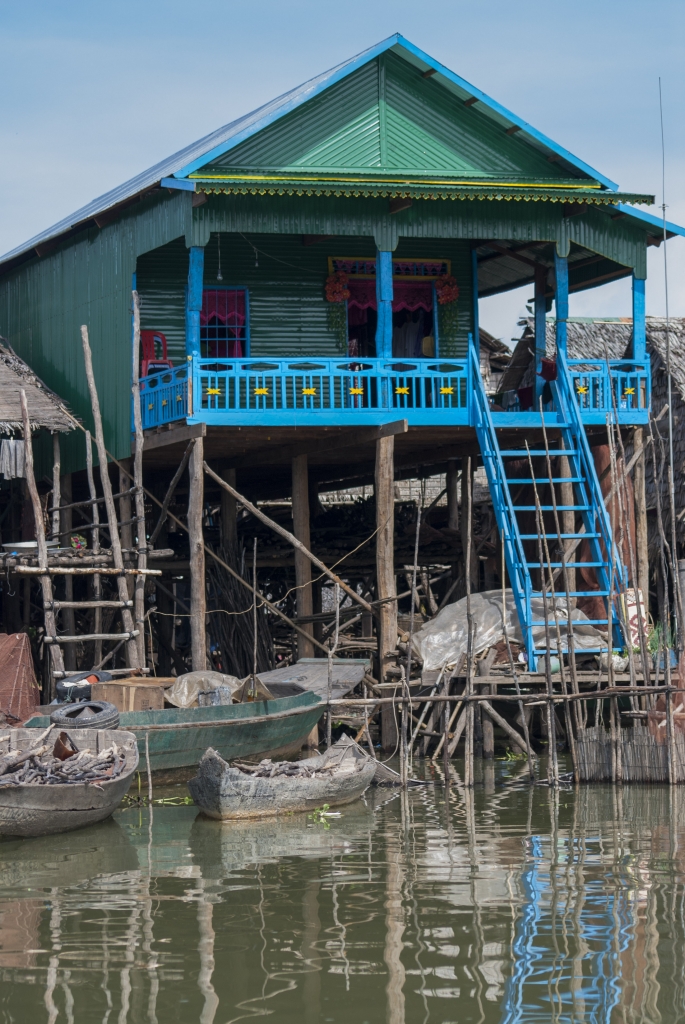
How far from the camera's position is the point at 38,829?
12023mm

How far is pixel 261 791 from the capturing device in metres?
13.0

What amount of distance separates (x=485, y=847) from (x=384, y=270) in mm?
8280

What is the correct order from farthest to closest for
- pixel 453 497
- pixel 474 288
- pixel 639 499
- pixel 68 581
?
pixel 453 497
pixel 474 288
pixel 68 581
pixel 639 499

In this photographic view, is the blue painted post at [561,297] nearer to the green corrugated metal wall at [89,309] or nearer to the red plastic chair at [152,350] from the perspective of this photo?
the green corrugated metal wall at [89,309]

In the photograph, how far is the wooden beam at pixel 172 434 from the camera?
1659 cm

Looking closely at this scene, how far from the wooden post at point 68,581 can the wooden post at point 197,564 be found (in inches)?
85.3

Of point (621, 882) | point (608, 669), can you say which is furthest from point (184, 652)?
point (621, 882)

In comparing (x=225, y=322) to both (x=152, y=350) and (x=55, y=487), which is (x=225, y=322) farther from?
(x=55, y=487)

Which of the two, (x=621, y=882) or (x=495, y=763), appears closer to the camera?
(x=621, y=882)

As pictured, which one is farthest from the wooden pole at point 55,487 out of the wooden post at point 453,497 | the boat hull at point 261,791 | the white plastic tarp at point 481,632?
the boat hull at point 261,791

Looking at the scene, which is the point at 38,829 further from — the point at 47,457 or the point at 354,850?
the point at 47,457

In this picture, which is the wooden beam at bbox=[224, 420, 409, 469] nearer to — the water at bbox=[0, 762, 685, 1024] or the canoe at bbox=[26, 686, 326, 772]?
the canoe at bbox=[26, 686, 326, 772]

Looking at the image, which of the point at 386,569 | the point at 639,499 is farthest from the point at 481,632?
the point at 639,499

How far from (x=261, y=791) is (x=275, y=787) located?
154 mm
